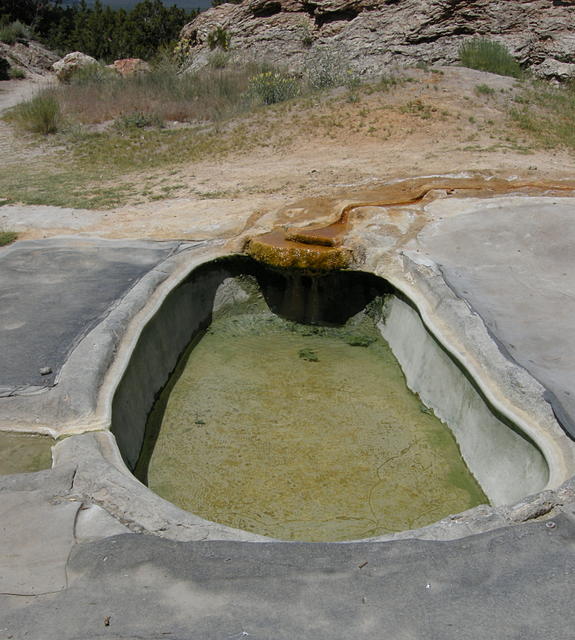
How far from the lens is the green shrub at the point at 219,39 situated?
20.1m

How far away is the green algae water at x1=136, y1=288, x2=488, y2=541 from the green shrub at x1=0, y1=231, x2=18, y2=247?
2.52 metres

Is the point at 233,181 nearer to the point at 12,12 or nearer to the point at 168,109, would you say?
the point at 168,109

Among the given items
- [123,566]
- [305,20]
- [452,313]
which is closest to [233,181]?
[452,313]

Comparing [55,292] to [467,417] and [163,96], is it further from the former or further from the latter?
[163,96]

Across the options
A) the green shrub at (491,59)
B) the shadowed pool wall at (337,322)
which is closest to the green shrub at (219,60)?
the green shrub at (491,59)

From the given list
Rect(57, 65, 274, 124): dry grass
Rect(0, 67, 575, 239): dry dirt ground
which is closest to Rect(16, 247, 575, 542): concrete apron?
Rect(0, 67, 575, 239): dry dirt ground

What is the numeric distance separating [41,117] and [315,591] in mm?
12829

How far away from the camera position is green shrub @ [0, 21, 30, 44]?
2583 cm

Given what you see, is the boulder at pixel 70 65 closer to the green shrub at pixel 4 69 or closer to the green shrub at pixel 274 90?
the green shrub at pixel 4 69

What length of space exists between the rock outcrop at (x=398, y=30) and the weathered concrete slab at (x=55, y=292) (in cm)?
1114

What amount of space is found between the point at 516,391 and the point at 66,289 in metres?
4.03

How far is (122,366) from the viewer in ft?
16.1

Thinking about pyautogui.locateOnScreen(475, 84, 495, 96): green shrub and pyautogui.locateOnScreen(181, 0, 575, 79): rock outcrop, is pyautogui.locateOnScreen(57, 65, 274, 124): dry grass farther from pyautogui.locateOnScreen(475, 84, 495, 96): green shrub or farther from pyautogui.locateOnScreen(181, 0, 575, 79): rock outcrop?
pyautogui.locateOnScreen(475, 84, 495, 96): green shrub

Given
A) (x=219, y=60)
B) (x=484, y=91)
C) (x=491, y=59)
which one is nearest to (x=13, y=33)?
(x=219, y=60)
